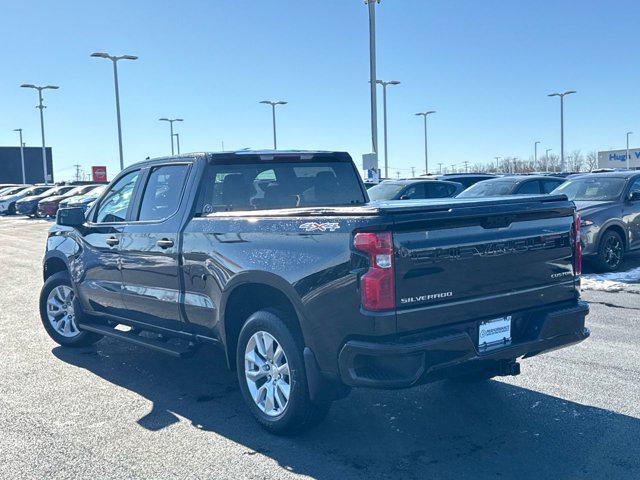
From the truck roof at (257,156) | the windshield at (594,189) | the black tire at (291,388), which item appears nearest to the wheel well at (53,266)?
the truck roof at (257,156)

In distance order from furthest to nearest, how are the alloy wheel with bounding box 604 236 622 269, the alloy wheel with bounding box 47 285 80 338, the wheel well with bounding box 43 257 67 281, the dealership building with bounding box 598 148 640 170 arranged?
the dealership building with bounding box 598 148 640 170, the alloy wheel with bounding box 604 236 622 269, the wheel well with bounding box 43 257 67 281, the alloy wheel with bounding box 47 285 80 338

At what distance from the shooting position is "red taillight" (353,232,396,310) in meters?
3.90

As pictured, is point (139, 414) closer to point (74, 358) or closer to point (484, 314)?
point (74, 358)

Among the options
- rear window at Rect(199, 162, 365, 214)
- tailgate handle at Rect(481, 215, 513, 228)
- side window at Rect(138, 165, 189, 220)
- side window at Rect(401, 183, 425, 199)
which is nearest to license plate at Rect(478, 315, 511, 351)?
tailgate handle at Rect(481, 215, 513, 228)

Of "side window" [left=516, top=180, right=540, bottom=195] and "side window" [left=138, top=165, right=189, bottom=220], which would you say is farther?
"side window" [left=516, top=180, right=540, bottom=195]

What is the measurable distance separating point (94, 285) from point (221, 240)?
2249 millimetres

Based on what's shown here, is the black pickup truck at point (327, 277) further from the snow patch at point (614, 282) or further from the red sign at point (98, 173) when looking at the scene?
the red sign at point (98, 173)

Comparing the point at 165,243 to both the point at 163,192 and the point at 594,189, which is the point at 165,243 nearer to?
the point at 163,192

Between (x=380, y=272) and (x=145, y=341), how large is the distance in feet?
8.79

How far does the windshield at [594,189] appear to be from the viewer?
12.0 meters

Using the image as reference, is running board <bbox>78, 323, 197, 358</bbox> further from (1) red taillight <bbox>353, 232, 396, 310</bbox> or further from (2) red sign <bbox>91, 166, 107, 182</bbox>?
(2) red sign <bbox>91, 166, 107, 182</bbox>

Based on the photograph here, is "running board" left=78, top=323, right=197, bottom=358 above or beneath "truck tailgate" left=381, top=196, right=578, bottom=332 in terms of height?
beneath

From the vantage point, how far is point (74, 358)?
691 cm

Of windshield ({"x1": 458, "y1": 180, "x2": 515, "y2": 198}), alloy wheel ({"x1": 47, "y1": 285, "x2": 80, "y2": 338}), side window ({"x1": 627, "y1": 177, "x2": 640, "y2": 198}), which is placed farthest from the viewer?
windshield ({"x1": 458, "y1": 180, "x2": 515, "y2": 198})
